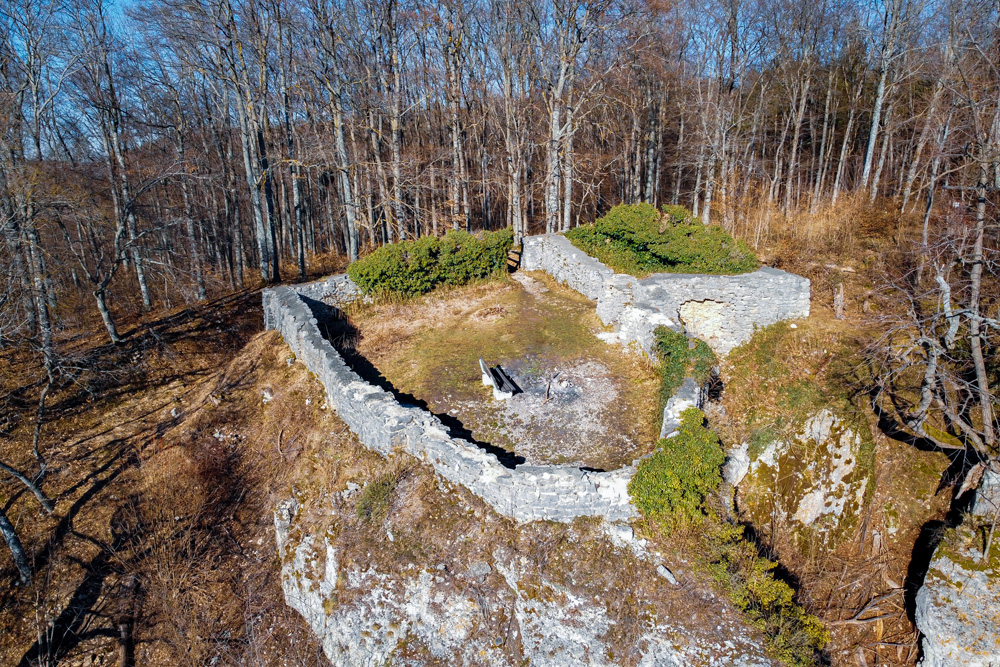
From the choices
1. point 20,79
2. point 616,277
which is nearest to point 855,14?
Result: point 616,277

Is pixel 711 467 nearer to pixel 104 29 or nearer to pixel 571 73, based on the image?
pixel 571 73

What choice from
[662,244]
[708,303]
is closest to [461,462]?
[708,303]

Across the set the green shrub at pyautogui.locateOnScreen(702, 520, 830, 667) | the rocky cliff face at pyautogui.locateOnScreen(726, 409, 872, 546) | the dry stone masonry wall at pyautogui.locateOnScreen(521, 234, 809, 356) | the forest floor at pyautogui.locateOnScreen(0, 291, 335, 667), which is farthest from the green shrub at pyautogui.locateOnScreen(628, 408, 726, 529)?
the forest floor at pyautogui.locateOnScreen(0, 291, 335, 667)

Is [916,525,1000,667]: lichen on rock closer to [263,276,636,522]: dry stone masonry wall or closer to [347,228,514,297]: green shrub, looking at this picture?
[263,276,636,522]: dry stone masonry wall

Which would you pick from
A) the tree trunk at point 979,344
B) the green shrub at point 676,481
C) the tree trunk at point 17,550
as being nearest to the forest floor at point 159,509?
the tree trunk at point 17,550

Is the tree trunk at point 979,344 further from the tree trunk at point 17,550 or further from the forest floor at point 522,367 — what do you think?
the tree trunk at point 17,550

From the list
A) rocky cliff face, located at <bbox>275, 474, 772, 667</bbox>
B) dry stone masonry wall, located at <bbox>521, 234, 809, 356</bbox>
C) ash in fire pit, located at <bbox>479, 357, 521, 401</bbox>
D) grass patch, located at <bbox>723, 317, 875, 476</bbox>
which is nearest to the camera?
rocky cliff face, located at <bbox>275, 474, 772, 667</bbox>

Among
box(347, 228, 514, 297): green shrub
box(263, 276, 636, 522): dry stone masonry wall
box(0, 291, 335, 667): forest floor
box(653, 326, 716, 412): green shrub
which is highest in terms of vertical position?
box(347, 228, 514, 297): green shrub
